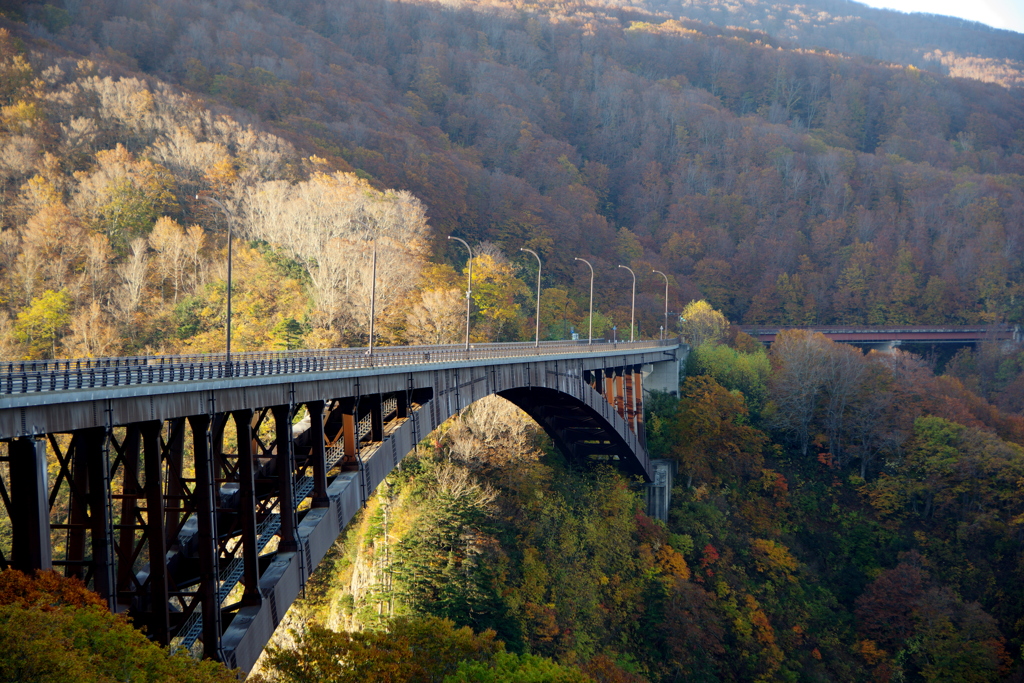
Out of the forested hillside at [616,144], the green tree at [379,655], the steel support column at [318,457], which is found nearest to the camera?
the green tree at [379,655]

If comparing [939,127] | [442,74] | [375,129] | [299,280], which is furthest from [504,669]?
[939,127]

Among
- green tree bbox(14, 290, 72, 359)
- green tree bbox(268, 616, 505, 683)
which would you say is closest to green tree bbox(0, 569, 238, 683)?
green tree bbox(268, 616, 505, 683)

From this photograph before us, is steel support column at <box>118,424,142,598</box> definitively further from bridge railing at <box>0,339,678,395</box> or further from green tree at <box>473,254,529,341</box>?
green tree at <box>473,254,529,341</box>

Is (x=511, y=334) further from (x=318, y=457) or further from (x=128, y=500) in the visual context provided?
(x=128, y=500)

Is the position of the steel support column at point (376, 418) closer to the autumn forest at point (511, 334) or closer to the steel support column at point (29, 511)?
the autumn forest at point (511, 334)

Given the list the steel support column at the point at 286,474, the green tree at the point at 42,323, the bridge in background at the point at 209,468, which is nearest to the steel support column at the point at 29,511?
the bridge in background at the point at 209,468

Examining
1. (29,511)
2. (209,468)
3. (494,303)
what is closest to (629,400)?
(494,303)
